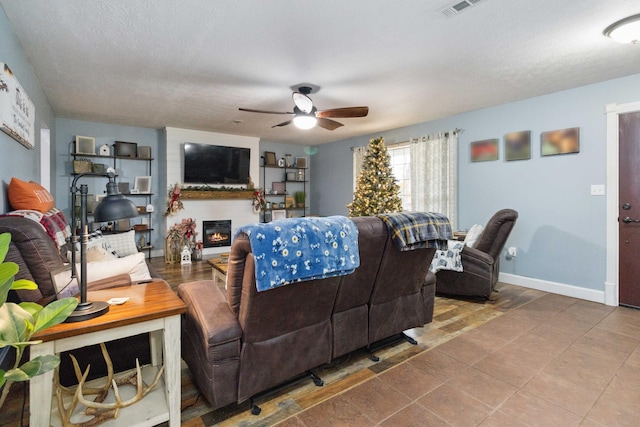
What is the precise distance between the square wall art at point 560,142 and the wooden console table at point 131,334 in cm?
446

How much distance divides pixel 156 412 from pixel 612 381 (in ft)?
8.89

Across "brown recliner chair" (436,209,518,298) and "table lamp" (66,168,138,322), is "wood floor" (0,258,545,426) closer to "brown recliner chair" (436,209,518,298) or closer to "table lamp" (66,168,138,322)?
"brown recliner chair" (436,209,518,298)

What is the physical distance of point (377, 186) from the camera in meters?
5.06

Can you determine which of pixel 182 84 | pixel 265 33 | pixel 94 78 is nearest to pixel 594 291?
pixel 265 33

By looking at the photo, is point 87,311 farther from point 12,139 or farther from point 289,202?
point 289,202

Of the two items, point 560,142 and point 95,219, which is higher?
point 560,142

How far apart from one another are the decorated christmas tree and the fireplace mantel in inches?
107

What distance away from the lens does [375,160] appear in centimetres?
510

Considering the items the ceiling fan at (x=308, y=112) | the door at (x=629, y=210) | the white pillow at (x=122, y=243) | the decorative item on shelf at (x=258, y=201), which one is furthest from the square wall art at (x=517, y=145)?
the white pillow at (x=122, y=243)

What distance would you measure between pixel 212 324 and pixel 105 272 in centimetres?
79

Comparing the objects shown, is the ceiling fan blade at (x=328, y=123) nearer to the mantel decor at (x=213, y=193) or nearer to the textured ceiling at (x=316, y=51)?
the textured ceiling at (x=316, y=51)

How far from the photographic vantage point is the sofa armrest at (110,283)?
5.65 feet

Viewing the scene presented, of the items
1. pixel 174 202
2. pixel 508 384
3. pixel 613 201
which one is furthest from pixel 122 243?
pixel 613 201

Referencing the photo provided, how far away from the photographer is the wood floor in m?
1.71
